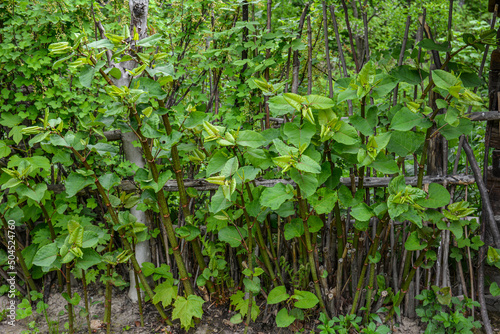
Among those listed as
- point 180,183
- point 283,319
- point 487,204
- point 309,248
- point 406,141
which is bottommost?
point 283,319

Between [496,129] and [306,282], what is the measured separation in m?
1.45

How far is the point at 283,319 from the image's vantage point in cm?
197

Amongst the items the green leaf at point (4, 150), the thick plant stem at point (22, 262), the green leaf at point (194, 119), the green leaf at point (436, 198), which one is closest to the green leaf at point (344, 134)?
the green leaf at point (436, 198)

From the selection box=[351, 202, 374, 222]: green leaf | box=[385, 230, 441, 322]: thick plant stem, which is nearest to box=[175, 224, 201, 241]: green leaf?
box=[351, 202, 374, 222]: green leaf

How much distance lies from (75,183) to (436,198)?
176 centimetres

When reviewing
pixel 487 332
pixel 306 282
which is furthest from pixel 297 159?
pixel 487 332

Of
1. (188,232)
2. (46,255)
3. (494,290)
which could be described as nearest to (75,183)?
(46,255)

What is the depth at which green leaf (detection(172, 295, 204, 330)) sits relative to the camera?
77.0 inches

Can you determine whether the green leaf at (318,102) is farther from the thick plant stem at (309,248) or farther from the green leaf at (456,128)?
the green leaf at (456,128)

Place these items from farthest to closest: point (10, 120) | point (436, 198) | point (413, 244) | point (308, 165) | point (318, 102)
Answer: point (10, 120) < point (413, 244) < point (436, 198) < point (318, 102) < point (308, 165)

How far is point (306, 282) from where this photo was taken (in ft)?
6.85

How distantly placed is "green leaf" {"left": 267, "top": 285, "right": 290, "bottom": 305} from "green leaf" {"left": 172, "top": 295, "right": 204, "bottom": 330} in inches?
15.4

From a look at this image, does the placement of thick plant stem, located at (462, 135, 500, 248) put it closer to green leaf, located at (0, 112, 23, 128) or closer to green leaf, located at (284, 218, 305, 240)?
green leaf, located at (284, 218, 305, 240)

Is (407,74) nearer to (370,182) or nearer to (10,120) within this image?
(370,182)
